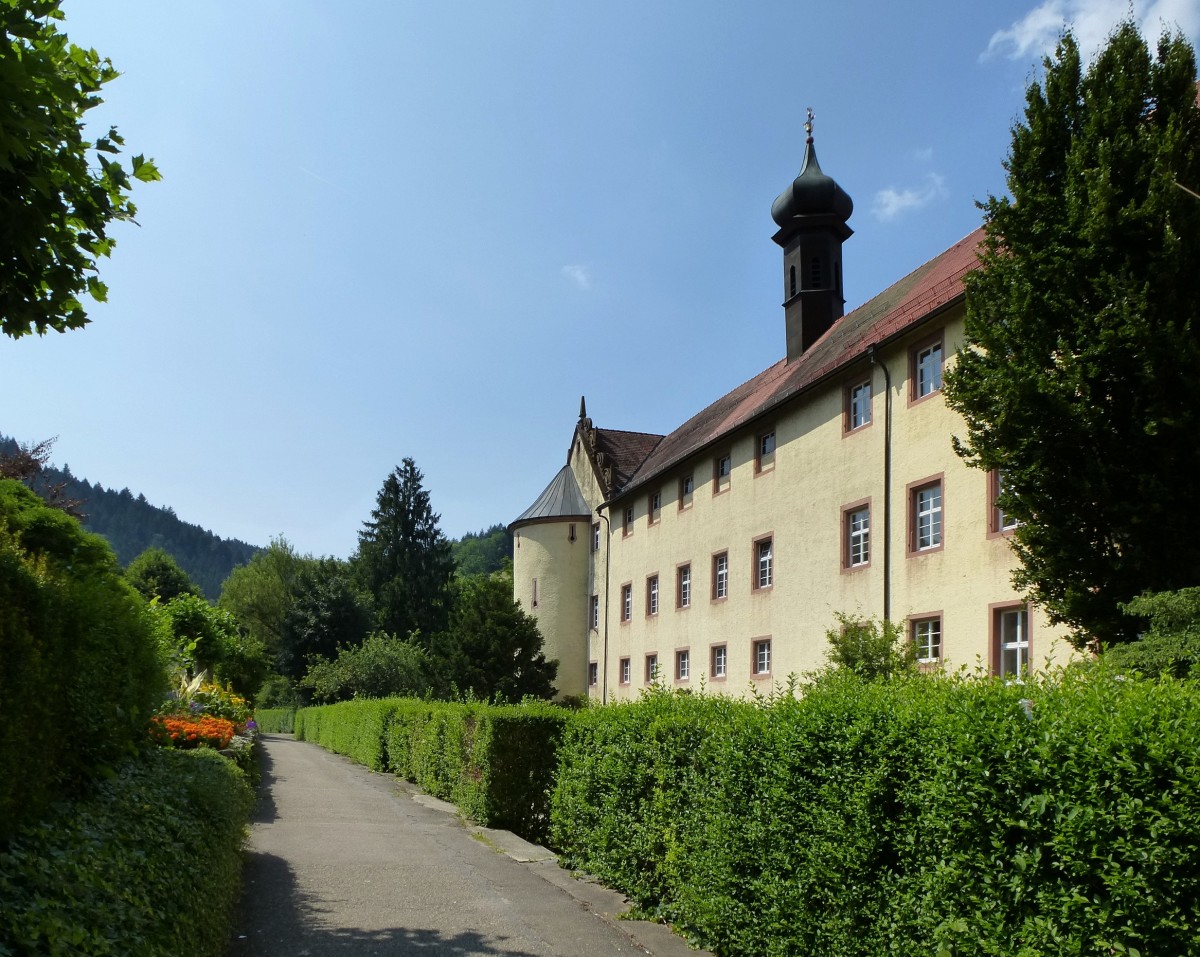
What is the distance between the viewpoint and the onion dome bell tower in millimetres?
35656

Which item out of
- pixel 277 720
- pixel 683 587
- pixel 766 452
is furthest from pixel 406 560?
pixel 766 452

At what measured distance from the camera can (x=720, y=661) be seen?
3159 centimetres

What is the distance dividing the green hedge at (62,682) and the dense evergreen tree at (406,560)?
68816mm

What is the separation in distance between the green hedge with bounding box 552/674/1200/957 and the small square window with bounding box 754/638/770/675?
19.3 m

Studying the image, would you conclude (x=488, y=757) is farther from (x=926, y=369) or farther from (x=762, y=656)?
(x=762, y=656)

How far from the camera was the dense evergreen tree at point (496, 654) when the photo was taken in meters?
45.8

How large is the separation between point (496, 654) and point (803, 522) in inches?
903

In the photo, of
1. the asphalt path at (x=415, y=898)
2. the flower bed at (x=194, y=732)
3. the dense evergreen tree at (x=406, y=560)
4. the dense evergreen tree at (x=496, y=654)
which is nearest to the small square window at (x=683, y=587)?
the dense evergreen tree at (x=496, y=654)

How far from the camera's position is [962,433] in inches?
779

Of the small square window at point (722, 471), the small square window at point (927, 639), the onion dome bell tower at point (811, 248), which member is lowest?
the small square window at point (927, 639)

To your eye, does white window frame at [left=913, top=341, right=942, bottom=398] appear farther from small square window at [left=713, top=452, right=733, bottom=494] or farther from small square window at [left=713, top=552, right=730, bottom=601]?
small square window at [left=713, top=552, right=730, bottom=601]

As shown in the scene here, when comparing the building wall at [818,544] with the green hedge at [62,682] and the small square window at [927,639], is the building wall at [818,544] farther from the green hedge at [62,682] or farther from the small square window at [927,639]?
the green hedge at [62,682]

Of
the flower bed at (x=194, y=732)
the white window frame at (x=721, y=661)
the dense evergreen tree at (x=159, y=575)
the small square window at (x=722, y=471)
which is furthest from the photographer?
the dense evergreen tree at (x=159, y=575)

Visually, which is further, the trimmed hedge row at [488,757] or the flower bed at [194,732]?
the trimmed hedge row at [488,757]
